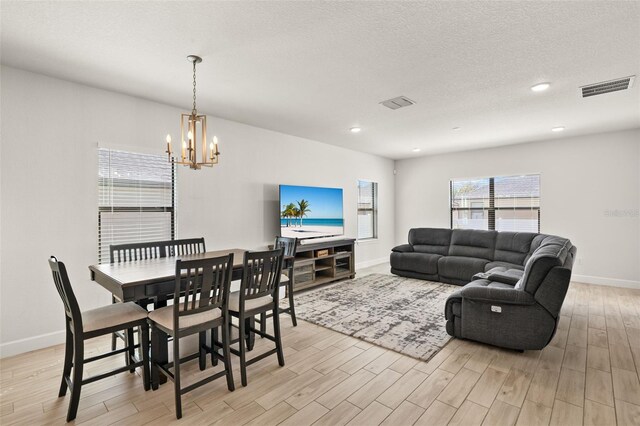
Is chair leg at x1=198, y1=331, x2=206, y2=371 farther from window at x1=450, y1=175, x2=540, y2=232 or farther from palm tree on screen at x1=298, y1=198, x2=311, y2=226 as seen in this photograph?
window at x1=450, y1=175, x2=540, y2=232

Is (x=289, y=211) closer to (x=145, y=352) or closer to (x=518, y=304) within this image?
(x=145, y=352)

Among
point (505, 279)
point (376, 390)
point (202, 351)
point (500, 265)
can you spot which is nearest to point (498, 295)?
point (505, 279)

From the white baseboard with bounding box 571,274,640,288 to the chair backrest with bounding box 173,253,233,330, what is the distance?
623 centimetres

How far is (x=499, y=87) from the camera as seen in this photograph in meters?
3.39

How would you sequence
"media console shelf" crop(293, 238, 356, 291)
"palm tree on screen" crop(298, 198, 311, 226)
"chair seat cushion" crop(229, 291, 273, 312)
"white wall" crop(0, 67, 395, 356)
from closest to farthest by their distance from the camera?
1. "chair seat cushion" crop(229, 291, 273, 312)
2. "white wall" crop(0, 67, 395, 356)
3. "media console shelf" crop(293, 238, 356, 291)
4. "palm tree on screen" crop(298, 198, 311, 226)

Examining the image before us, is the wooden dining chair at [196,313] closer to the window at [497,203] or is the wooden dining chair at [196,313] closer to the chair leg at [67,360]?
the chair leg at [67,360]

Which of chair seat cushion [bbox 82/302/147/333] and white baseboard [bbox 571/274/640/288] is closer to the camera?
chair seat cushion [bbox 82/302/147/333]

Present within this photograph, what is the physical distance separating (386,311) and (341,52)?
9.87 ft

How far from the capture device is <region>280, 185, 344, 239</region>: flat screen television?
5125 mm

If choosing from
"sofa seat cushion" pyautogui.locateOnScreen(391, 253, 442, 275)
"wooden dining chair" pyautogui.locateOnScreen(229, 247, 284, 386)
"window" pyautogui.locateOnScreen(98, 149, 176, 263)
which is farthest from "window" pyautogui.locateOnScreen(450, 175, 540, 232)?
"window" pyautogui.locateOnScreen(98, 149, 176, 263)

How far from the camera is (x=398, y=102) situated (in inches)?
151

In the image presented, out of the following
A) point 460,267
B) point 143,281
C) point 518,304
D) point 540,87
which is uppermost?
point 540,87

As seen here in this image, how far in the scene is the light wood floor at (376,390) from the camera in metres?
2.04

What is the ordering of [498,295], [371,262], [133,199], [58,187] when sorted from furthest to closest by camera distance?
[371,262] < [133,199] < [58,187] < [498,295]
